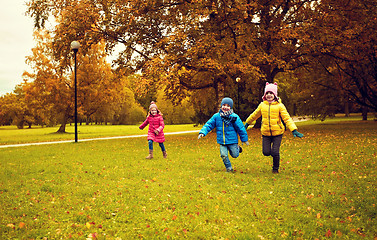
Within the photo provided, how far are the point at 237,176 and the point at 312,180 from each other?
181 cm

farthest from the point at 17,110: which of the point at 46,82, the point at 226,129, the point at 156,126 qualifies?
the point at 226,129

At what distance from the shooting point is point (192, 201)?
5789 millimetres

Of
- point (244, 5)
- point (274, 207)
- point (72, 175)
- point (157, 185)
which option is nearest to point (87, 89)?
point (244, 5)

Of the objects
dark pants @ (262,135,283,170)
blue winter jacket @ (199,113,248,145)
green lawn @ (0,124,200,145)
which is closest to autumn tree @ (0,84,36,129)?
green lawn @ (0,124,200,145)

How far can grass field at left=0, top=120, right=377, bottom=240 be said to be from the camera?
175 inches

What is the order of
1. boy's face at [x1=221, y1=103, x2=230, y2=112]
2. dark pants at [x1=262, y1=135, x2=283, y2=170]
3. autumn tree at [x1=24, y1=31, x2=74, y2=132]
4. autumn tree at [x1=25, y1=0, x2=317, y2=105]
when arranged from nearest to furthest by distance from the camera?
dark pants at [x1=262, y1=135, x2=283, y2=170]
boy's face at [x1=221, y1=103, x2=230, y2=112]
autumn tree at [x1=25, y1=0, x2=317, y2=105]
autumn tree at [x1=24, y1=31, x2=74, y2=132]

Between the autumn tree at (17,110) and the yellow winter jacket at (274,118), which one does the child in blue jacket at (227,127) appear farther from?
the autumn tree at (17,110)

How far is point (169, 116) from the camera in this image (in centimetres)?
6284

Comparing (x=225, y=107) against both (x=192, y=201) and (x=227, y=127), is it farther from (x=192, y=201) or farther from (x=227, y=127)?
(x=192, y=201)

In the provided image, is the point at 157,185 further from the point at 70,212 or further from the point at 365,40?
the point at 365,40

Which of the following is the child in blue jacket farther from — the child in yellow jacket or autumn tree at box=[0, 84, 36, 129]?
autumn tree at box=[0, 84, 36, 129]

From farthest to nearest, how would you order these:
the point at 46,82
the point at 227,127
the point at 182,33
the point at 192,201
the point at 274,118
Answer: the point at 46,82 → the point at 182,33 → the point at 227,127 → the point at 274,118 → the point at 192,201

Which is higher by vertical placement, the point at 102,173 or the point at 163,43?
the point at 163,43

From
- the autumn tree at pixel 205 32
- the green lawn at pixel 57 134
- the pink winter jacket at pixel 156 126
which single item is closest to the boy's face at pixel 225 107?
the pink winter jacket at pixel 156 126
